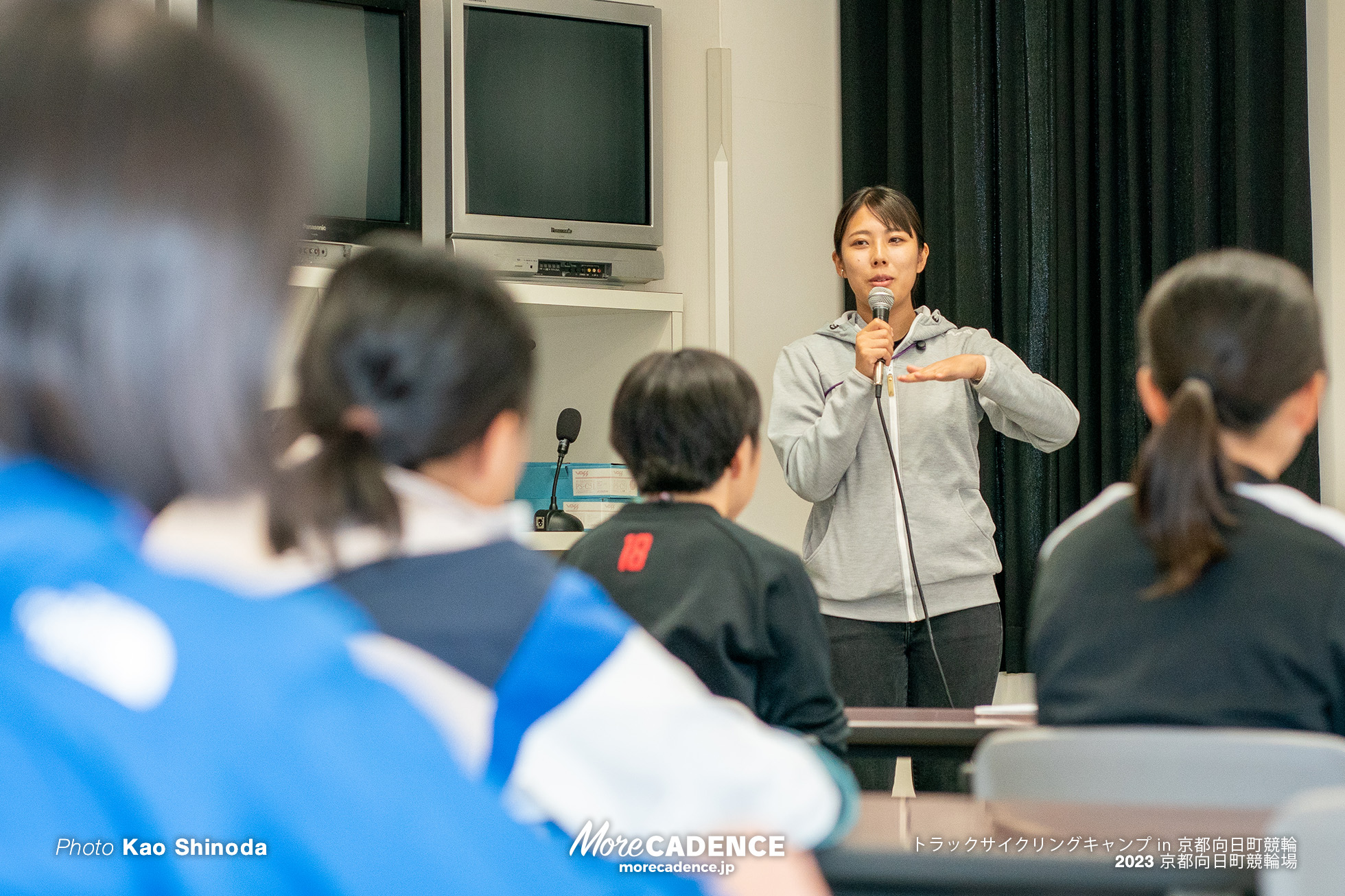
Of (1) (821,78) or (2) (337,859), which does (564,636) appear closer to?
(2) (337,859)

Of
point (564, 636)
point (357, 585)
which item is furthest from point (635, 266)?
point (564, 636)

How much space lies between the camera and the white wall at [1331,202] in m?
2.88

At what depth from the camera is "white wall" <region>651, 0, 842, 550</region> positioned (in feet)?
11.1

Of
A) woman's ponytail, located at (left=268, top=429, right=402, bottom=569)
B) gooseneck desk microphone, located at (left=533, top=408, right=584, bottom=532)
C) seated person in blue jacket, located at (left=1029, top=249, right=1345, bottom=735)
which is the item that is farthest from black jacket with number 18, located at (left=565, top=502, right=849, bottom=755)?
gooseneck desk microphone, located at (left=533, top=408, right=584, bottom=532)

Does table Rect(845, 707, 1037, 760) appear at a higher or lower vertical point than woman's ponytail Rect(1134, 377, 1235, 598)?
lower

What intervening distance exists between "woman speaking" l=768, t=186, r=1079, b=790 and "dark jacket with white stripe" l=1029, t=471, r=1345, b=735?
1147mm

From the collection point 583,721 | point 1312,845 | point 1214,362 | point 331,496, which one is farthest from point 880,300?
point 583,721

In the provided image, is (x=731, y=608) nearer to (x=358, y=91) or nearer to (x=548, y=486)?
(x=548, y=486)

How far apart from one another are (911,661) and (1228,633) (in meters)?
1.36

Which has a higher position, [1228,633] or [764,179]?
[764,179]

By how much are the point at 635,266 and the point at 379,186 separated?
2.35 feet

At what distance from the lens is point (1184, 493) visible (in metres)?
1.27

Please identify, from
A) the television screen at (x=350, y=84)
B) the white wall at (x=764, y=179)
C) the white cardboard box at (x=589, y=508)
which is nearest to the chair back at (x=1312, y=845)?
the white wall at (x=764, y=179)

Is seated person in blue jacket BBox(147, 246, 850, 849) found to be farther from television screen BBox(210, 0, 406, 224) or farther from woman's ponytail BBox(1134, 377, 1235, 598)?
television screen BBox(210, 0, 406, 224)
